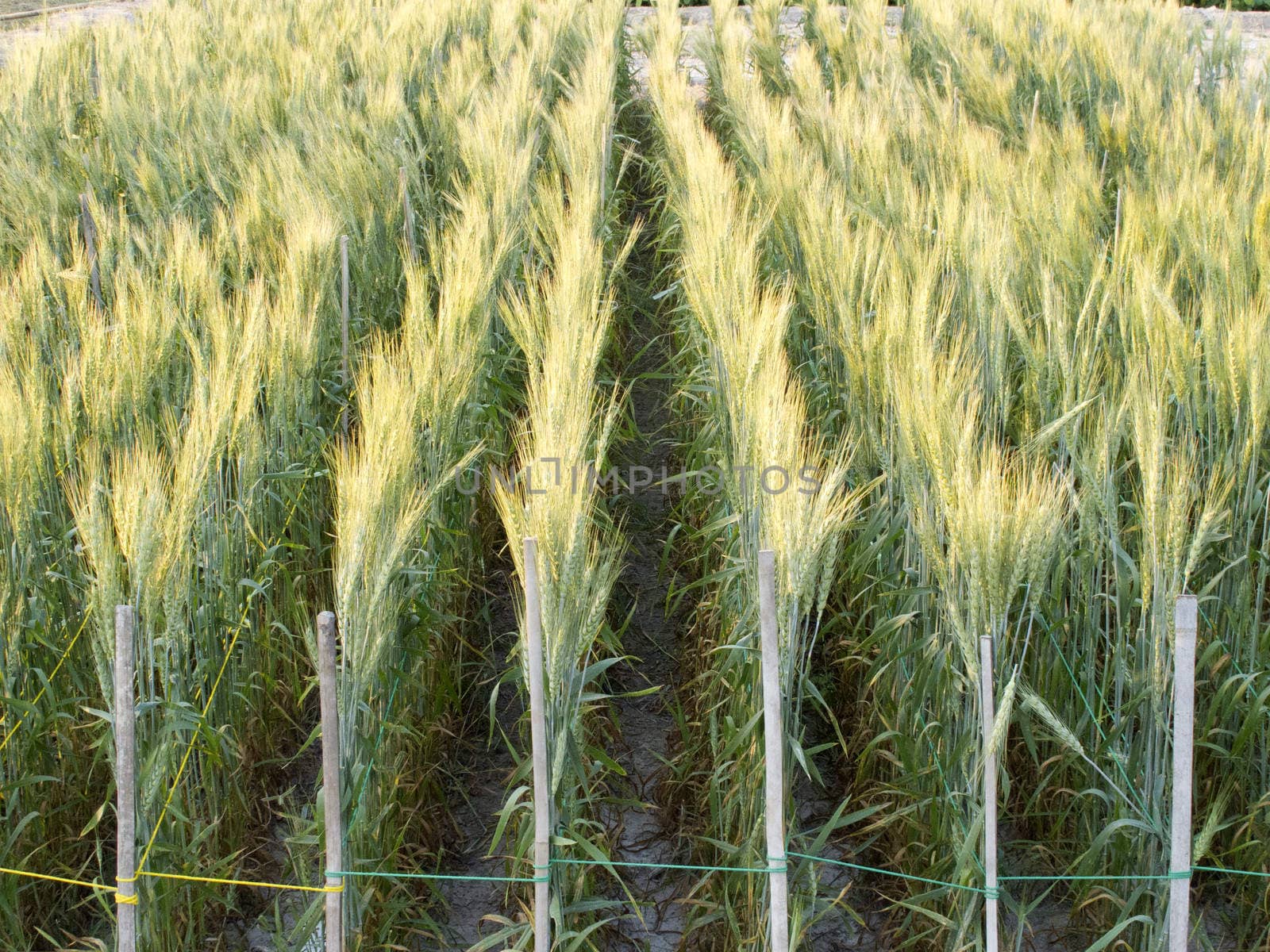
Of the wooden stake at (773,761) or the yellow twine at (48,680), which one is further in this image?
the yellow twine at (48,680)

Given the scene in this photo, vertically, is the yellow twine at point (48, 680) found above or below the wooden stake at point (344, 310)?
below

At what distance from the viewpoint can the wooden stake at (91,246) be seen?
3791mm

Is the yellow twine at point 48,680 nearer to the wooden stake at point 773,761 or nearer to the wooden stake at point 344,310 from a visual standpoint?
the wooden stake at point 344,310

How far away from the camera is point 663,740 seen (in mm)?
3209

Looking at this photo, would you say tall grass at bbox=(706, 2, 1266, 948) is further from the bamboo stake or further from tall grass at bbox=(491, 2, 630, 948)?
tall grass at bbox=(491, 2, 630, 948)

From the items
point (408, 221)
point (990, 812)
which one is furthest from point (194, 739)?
point (408, 221)

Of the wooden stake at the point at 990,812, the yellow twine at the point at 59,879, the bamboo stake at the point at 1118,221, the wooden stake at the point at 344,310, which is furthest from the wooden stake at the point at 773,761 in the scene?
the bamboo stake at the point at 1118,221

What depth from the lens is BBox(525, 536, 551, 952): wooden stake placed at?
192 centimetres

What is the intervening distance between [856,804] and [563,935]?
1.01m

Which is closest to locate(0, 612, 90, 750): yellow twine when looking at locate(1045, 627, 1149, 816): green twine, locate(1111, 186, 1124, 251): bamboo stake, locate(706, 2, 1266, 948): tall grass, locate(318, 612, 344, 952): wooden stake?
locate(318, 612, 344, 952): wooden stake

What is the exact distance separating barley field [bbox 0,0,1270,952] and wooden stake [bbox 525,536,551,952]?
21 millimetres

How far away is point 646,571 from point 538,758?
6.50ft

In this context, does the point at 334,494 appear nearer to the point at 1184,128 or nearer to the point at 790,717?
the point at 790,717

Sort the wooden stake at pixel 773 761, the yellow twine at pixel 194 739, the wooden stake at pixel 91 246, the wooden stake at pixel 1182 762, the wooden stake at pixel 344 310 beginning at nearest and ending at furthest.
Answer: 1. the wooden stake at pixel 1182 762
2. the wooden stake at pixel 773 761
3. the yellow twine at pixel 194 739
4. the wooden stake at pixel 344 310
5. the wooden stake at pixel 91 246
